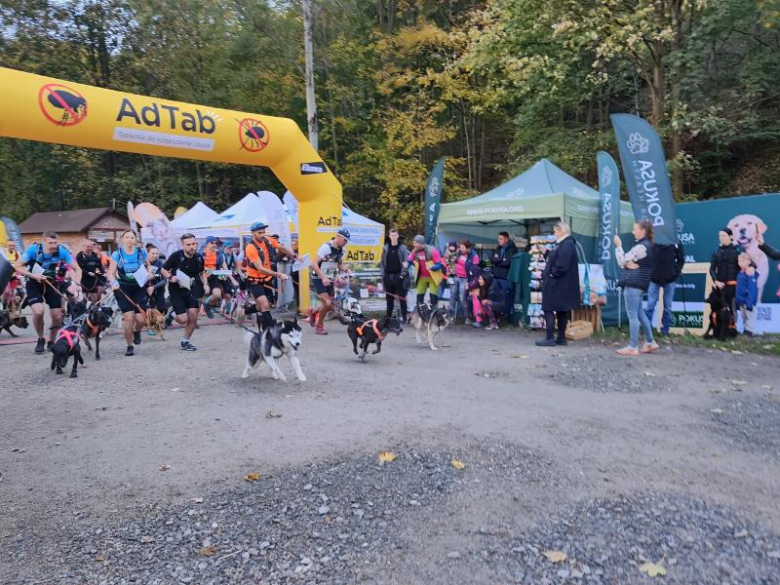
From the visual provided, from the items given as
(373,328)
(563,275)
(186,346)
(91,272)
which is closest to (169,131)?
(91,272)

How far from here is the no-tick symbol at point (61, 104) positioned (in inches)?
344

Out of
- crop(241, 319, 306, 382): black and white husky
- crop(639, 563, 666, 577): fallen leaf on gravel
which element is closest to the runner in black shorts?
crop(241, 319, 306, 382): black and white husky

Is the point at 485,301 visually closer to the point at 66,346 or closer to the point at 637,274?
the point at 637,274

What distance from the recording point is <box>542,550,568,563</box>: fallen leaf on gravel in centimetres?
305

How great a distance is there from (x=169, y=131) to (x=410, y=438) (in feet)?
25.5

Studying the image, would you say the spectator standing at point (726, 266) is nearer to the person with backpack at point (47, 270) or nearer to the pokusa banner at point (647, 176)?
the pokusa banner at point (647, 176)

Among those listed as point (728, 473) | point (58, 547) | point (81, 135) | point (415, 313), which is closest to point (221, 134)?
point (81, 135)

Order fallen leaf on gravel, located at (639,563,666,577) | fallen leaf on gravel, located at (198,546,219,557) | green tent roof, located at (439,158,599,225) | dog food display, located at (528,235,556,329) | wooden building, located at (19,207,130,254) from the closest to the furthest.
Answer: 1. fallen leaf on gravel, located at (639,563,666,577)
2. fallen leaf on gravel, located at (198,546,219,557)
3. green tent roof, located at (439,158,599,225)
4. dog food display, located at (528,235,556,329)
5. wooden building, located at (19,207,130,254)

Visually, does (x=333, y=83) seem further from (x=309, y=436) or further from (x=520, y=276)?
(x=309, y=436)

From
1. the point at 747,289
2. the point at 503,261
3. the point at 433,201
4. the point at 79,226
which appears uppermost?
the point at 79,226

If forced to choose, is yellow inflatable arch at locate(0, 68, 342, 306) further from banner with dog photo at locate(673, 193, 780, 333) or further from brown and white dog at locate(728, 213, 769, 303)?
brown and white dog at locate(728, 213, 769, 303)

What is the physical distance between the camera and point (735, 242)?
393 inches

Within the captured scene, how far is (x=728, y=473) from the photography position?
4.17 meters

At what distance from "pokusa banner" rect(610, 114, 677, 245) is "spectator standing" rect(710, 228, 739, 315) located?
736 mm
